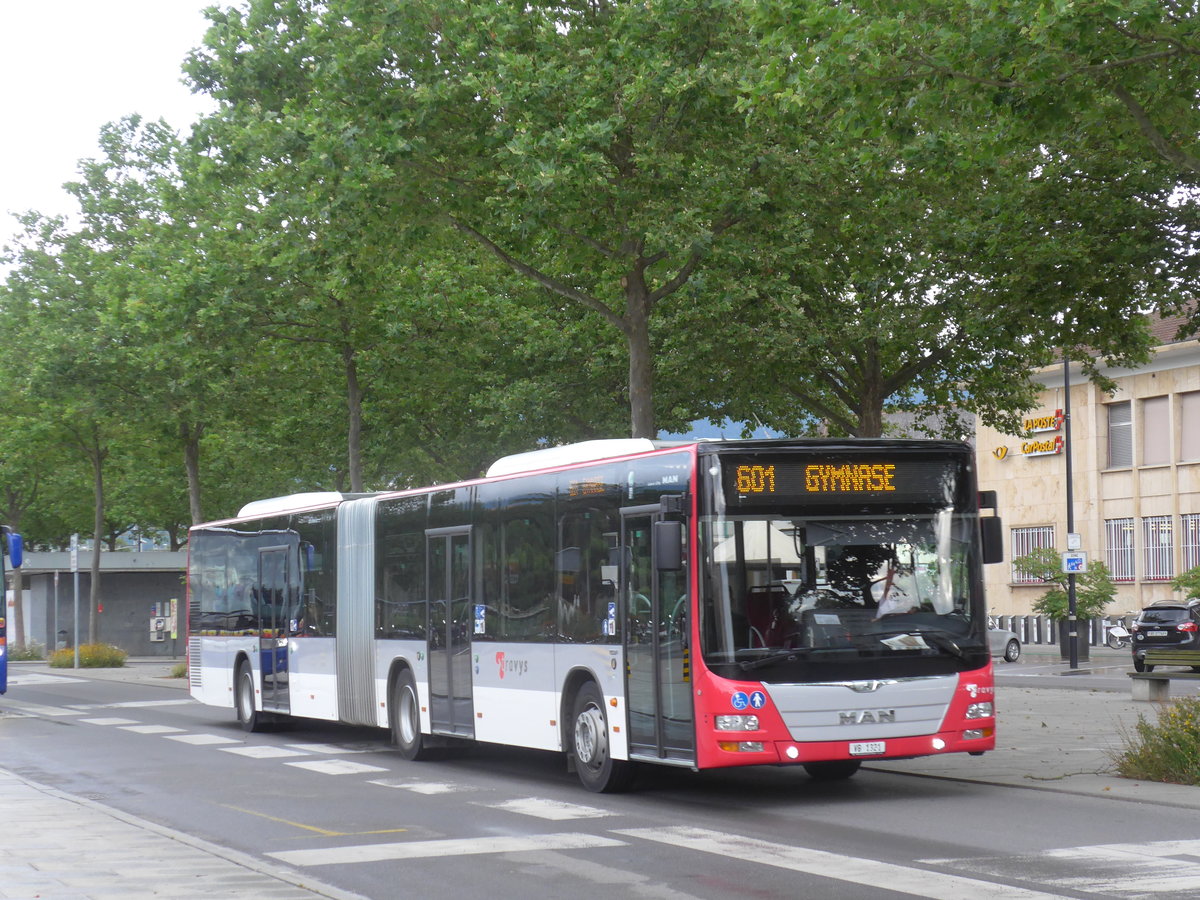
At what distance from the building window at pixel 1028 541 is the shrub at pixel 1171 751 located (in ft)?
146

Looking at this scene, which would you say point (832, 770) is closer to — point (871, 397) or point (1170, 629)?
point (871, 397)

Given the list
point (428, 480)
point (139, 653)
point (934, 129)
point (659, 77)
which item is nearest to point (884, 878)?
point (934, 129)

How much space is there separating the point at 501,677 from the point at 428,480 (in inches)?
931

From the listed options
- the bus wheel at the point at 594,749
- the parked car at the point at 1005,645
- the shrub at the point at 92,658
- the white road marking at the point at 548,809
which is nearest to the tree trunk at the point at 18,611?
the shrub at the point at 92,658

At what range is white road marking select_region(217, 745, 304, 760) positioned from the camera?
1988cm

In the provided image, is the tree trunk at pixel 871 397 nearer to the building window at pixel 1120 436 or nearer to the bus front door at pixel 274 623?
the bus front door at pixel 274 623

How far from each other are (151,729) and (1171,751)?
50.9 ft

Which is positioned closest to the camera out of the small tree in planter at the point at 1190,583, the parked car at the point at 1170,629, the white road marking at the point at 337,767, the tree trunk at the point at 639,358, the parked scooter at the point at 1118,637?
the white road marking at the point at 337,767

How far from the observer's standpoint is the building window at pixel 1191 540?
2072 inches

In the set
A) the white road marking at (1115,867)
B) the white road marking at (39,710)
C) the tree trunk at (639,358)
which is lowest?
the white road marking at (39,710)

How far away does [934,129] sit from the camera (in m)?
Answer: 17.0

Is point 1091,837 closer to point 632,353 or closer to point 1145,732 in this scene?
point 1145,732

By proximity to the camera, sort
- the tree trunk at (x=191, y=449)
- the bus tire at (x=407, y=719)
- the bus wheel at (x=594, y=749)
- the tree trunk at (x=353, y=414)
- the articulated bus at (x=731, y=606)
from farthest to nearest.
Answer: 1. the tree trunk at (x=191, y=449)
2. the tree trunk at (x=353, y=414)
3. the bus tire at (x=407, y=719)
4. the bus wheel at (x=594, y=749)
5. the articulated bus at (x=731, y=606)

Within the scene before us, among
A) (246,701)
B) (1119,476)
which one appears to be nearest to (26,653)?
(246,701)
